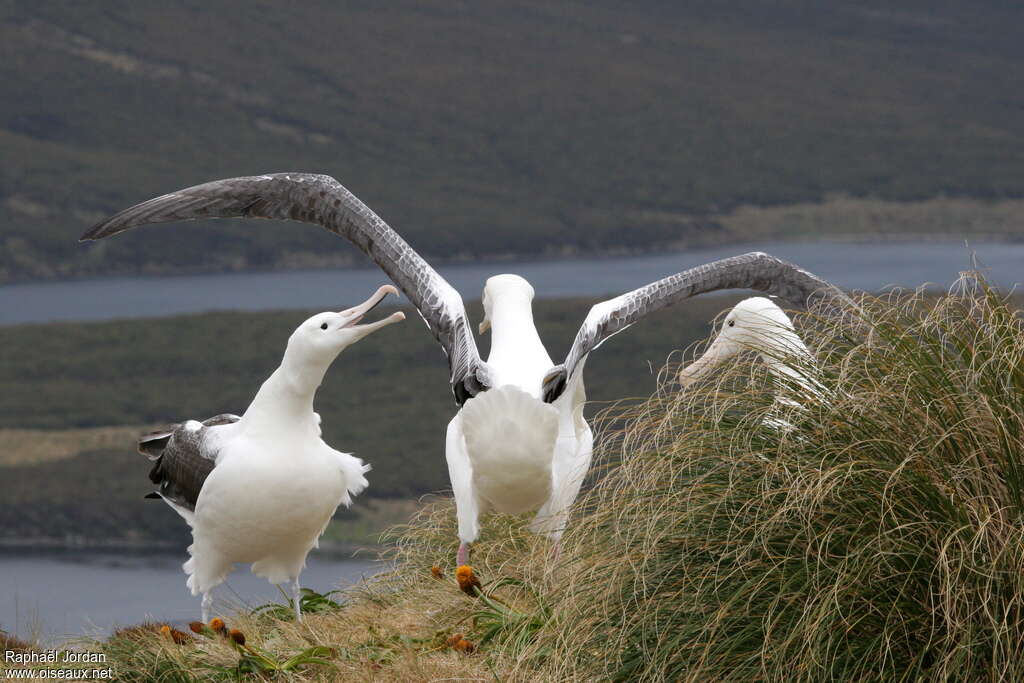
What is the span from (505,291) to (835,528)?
3.60 m

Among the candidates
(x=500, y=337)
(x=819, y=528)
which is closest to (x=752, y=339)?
(x=500, y=337)

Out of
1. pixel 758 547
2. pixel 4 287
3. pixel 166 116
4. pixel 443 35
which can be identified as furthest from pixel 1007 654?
pixel 443 35

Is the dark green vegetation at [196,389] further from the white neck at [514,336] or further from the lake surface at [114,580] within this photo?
the white neck at [514,336]

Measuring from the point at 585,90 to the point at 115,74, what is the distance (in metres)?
53.3

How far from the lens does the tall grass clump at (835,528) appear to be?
5.12m

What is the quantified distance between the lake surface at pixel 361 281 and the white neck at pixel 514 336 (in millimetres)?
73132

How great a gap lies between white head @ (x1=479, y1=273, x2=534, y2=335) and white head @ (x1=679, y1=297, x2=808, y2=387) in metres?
1.06

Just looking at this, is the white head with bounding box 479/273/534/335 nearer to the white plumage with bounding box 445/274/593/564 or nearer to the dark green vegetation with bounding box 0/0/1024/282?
the white plumage with bounding box 445/274/593/564

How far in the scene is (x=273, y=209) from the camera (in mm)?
8930

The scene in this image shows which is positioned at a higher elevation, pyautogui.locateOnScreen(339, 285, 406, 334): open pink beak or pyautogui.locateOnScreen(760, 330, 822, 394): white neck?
pyautogui.locateOnScreen(339, 285, 406, 334): open pink beak

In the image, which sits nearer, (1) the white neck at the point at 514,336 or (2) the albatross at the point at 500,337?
(2) the albatross at the point at 500,337

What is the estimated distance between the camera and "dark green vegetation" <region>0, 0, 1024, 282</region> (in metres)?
119

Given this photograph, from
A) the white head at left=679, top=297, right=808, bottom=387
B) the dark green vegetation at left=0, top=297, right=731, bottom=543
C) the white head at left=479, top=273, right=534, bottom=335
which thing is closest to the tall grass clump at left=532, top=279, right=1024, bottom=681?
the white head at left=679, top=297, right=808, bottom=387

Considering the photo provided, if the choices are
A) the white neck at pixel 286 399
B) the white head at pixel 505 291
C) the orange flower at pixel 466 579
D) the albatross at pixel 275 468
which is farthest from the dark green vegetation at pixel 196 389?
the orange flower at pixel 466 579
